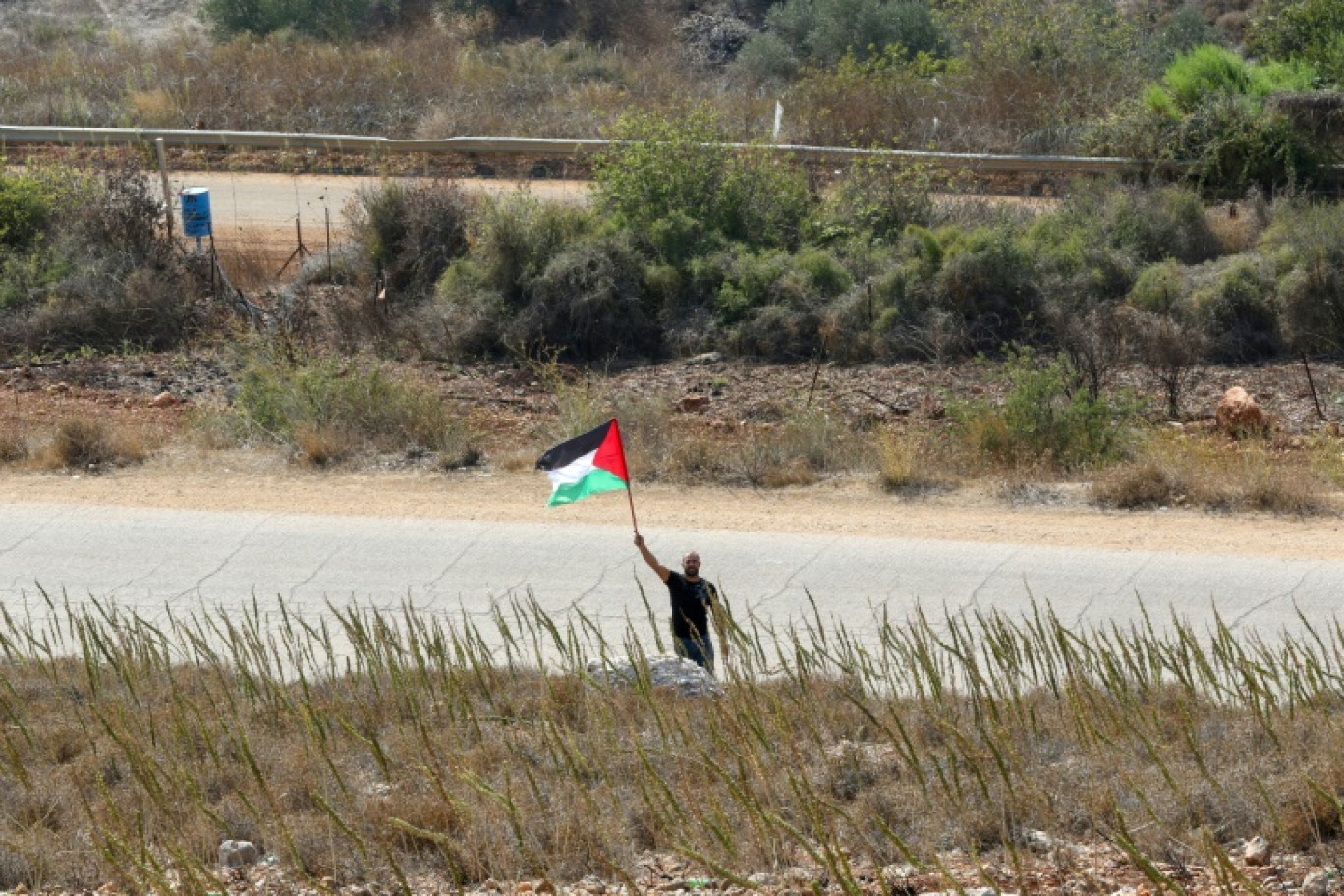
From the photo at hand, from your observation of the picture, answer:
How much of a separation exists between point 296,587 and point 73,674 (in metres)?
2.33

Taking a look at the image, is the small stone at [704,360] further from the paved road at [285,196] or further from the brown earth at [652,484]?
the paved road at [285,196]

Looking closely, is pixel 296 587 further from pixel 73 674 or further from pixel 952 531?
pixel 952 531

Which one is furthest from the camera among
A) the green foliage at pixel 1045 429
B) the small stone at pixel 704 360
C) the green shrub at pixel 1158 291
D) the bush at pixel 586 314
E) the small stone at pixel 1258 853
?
the bush at pixel 586 314

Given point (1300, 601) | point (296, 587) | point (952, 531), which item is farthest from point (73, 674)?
point (1300, 601)

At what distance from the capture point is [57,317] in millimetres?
20109

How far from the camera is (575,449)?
9.80 m

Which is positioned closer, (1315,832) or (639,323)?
(1315,832)

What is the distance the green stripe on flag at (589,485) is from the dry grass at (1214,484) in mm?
5292

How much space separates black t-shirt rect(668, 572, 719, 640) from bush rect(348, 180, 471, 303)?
11.6 metres

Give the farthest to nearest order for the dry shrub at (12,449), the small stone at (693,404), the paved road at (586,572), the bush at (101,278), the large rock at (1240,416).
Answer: the bush at (101,278), the small stone at (693,404), the large rock at (1240,416), the dry shrub at (12,449), the paved road at (586,572)

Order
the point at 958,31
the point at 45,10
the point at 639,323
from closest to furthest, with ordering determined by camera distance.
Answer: the point at 639,323 < the point at 958,31 < the point at 45,10

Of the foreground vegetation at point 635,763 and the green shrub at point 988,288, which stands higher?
the green shrub at point 988,288

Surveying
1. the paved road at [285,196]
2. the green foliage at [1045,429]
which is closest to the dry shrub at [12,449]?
the paved road at [285,196]

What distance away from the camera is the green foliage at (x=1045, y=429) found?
47.9 ft
